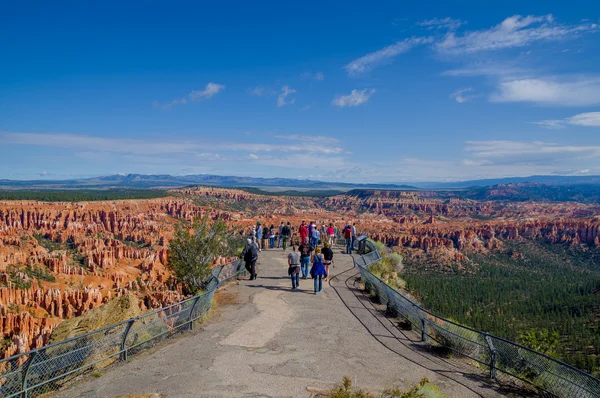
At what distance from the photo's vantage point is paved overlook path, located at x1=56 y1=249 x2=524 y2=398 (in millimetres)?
7934

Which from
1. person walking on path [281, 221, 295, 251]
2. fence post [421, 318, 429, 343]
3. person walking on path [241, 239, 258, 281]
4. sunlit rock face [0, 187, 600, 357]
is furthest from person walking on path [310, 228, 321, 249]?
fence post [421, 318, 429, 343]

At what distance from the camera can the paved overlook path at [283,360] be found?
26.0 ft

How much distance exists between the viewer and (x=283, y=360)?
9336 mm

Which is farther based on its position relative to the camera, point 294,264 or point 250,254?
point 250,254

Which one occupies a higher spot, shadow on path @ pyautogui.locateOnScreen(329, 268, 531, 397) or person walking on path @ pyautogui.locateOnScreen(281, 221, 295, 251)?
person walking on path @ pyautogui.locateOnScreen(281, 221, 295, 251)

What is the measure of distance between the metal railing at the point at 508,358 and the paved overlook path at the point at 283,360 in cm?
48

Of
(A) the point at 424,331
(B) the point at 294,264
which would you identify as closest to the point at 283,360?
(A) the point at 424,331

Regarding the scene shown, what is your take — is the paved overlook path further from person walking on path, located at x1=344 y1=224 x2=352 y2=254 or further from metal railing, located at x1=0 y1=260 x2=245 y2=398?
person walking on path, located at x1=344 y1=224 x2=352 y2=254

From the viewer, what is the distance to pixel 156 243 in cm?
9350

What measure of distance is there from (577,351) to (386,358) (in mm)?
45972

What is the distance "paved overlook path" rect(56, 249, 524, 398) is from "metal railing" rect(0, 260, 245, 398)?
0.39m

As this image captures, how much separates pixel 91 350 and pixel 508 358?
916 centimetres

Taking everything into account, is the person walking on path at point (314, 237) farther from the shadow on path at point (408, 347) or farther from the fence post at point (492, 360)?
the fence post at point (492, 360)

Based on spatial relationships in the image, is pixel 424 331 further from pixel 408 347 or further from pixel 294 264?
pixel 294 264
